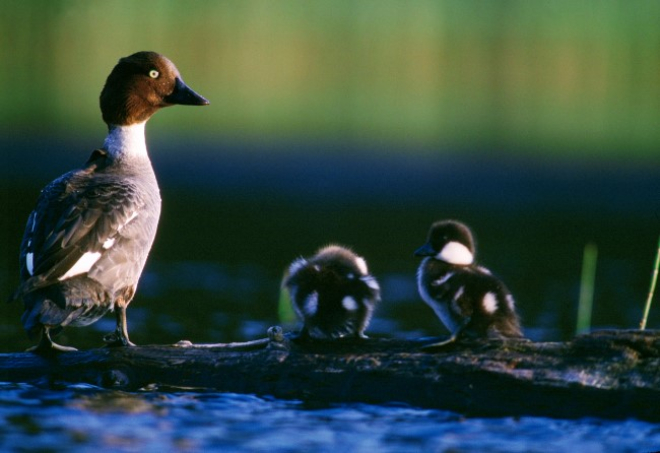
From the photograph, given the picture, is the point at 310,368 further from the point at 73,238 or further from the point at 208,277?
the point at 208,277

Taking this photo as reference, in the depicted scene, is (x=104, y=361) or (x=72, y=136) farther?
(x=72, y=136)

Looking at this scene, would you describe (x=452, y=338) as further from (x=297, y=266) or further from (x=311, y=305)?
(x=297, y=266)

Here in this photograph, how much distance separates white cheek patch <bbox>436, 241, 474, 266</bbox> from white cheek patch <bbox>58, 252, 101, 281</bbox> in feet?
5.56

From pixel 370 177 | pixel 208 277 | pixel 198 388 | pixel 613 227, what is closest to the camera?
pixel 198 388

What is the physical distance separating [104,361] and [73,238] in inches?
22.7

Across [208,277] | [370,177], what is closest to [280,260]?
[208,277]

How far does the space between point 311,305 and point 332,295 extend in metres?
0.12

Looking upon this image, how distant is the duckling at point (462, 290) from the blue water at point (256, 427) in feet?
1.64

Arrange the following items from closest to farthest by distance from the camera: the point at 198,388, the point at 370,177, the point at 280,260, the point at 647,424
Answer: the point at 647,424 < the point at 198,388 < the point at 280,260 < the point at 370,177

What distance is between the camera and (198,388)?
195 inches

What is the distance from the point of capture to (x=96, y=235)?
5.22m

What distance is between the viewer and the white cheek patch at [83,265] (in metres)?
4.99

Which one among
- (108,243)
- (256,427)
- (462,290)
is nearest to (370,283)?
(462,290)

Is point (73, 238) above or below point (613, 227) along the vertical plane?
above
